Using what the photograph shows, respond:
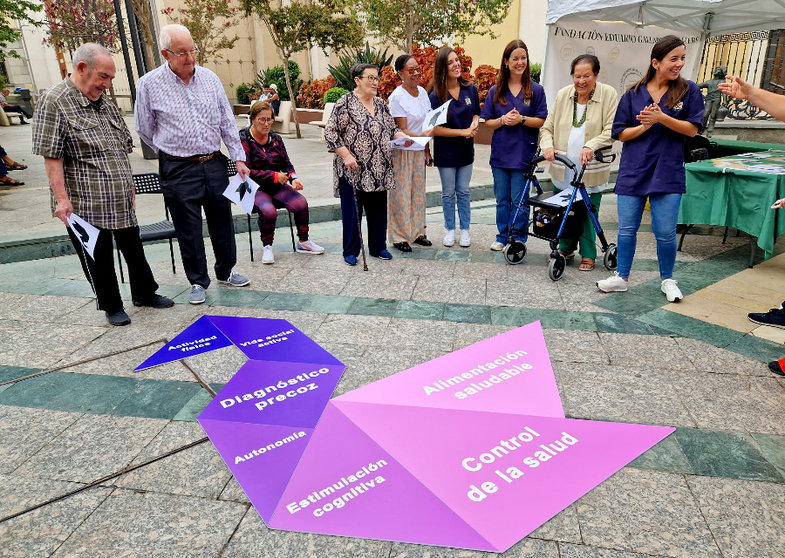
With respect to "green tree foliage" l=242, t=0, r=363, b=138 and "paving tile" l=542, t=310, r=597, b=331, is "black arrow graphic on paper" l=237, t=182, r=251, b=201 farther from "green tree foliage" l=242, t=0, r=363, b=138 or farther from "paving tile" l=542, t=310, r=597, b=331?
"green tree foliage" l=242, t=0, r=363, b=138

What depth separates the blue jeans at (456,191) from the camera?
17.2 ft

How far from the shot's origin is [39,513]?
2.12m

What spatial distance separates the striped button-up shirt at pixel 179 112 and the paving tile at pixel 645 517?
3386mm

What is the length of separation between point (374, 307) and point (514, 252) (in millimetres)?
1616

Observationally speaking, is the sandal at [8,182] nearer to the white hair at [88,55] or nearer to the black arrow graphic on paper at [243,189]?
the black arrow graphic on paper at [243,189]

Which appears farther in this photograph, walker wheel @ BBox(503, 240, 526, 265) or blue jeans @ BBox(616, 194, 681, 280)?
walker wheel @ BBox(503, 240, 526, 265)

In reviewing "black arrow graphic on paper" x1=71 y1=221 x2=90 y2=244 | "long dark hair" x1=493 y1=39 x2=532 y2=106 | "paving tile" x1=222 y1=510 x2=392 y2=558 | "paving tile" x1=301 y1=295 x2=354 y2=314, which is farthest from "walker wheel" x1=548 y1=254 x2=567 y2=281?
"black arrow graphic on paper" x1=71 y1=221 x2=90 y2=244

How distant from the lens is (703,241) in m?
5.77

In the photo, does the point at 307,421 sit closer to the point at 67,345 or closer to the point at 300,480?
the point at 300,480

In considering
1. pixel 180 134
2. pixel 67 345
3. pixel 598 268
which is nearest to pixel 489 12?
pixel 598 268

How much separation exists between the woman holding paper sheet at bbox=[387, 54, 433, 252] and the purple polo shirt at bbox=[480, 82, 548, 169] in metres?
0.63

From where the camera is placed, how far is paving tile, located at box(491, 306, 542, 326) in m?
3.83

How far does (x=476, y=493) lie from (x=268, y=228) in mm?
3626

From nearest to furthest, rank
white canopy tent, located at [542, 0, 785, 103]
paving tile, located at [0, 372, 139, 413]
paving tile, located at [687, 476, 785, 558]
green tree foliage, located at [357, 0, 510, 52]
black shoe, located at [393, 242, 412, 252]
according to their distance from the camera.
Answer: paving tile, located at [687, 476, 785, 558], paving tile, located at [0, 372, 139, 413], black shoe, located at [393, 242, 412, 252], white canopy tent, located at [542, 0, 785, 103], green tree foliage, located at [357, 0, 510, 52]
